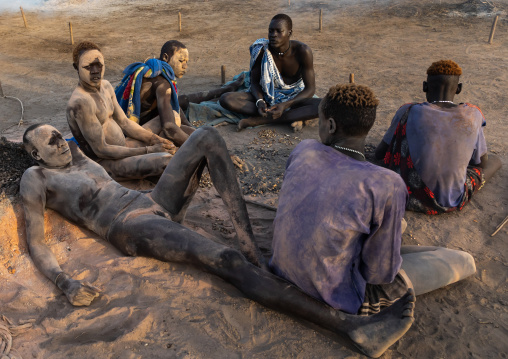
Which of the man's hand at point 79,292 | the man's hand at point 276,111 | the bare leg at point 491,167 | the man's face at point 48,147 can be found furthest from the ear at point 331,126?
the man's hand at point 276,111

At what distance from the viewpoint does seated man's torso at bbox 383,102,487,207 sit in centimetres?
357

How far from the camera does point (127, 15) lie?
12.5 m

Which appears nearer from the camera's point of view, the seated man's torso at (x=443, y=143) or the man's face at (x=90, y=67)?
the seated man's torso at (x=443, y=143)

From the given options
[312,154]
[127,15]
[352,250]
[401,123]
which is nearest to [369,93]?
[312,154]

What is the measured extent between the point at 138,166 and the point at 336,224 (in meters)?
2.29

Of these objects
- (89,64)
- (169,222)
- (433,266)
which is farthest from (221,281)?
(89,64)

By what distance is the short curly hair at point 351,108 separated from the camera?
7.19 ft

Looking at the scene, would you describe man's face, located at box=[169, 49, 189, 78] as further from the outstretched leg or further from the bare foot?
the bare foot

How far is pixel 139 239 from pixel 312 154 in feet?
4.16

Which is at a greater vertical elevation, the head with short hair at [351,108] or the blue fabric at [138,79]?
the head with short hair at [351,108]

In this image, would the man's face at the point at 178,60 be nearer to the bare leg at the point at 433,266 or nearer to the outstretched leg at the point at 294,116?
the outstretched leg at the point at 294,116

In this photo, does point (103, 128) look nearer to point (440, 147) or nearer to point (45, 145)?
point (45, 145)

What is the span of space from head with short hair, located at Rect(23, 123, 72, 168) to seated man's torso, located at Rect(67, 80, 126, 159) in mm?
709

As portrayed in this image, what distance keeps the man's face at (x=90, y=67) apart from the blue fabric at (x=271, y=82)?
2.45 metres
